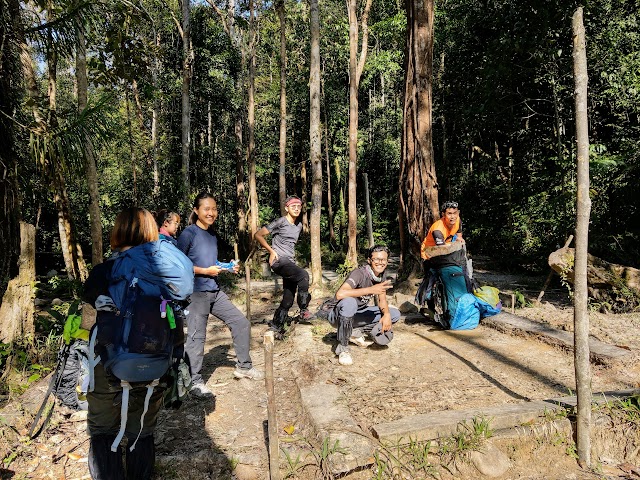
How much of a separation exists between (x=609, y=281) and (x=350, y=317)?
4.21 metres

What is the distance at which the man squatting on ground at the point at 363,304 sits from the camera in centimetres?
442

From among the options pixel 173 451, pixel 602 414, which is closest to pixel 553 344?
pixel 602 414

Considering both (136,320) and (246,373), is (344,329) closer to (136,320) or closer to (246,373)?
(246,373)

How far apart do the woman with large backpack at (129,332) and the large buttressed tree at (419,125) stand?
5.57m

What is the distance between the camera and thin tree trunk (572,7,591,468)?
286 centimetres

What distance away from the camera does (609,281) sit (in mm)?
6250

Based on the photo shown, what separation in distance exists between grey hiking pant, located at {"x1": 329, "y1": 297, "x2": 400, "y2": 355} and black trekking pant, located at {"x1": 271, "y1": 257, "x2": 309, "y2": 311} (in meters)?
0.90

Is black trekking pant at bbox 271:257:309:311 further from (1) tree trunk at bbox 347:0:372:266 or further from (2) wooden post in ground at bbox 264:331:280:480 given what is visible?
(1) tree trunk at bbox 347:0:372:266

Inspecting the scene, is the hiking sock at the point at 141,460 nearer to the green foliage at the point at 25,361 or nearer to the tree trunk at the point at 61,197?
the green foliage at the point at 25,361

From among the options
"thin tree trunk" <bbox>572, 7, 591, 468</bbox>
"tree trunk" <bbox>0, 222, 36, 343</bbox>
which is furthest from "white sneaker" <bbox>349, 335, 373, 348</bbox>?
"tree trunk" <bbox>0, 222, 36, 343</bbox>

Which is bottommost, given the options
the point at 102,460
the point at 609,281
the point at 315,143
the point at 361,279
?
the point at 102,460

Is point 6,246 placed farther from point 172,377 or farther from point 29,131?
point 172,377

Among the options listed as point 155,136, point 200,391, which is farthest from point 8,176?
point 155,136

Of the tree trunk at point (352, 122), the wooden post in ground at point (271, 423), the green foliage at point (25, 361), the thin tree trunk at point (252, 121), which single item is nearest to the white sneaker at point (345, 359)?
the wooden post in ground at point (271, 423)
